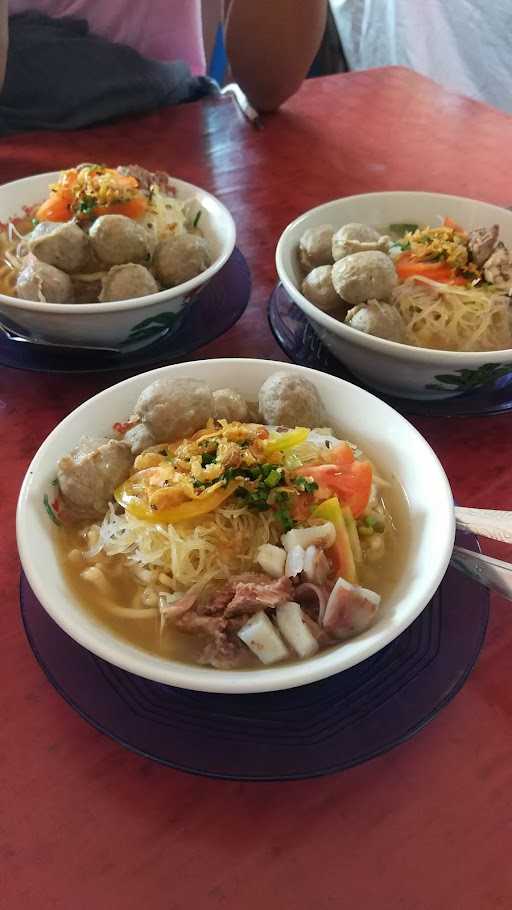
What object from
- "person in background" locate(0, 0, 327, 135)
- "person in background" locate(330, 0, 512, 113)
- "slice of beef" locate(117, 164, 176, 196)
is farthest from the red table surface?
"person in background" locate(330, 0, 512, 113)

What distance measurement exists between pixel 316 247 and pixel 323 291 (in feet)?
0.59

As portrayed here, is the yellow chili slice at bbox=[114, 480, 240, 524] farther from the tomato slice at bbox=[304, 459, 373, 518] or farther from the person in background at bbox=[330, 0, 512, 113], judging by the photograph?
the person in background at bbox=[330, 0, 512, 113]

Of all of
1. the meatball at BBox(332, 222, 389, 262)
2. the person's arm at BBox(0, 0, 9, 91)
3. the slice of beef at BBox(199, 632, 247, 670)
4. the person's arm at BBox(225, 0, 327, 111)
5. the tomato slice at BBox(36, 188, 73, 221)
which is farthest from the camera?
the person's arm at BBox(225, 0, 327, 111)

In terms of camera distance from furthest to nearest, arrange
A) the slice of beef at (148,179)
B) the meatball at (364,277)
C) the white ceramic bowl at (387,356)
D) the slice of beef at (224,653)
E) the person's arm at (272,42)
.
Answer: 1. the person's arm at (272,42)
2. the slice of beef at (148,179)
3. the meatball at (364,277)
4. the white ceramic bowl at (387,356)
5. the slice of beef at (224,653)

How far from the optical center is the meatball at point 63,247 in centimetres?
161

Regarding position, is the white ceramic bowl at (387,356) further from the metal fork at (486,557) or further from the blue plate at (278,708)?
the blue plate at (278,708)

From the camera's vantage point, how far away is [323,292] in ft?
5.39

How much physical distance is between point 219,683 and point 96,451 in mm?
473

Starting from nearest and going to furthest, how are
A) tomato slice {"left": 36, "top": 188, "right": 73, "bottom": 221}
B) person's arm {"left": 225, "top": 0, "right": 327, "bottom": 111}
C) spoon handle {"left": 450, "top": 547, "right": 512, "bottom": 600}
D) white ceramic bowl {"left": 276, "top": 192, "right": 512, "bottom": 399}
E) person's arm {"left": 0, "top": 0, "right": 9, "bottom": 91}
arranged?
spoon handle {"left": 450, "top": 547, "right": 512, "bottom": 600}, white ceramic bowl {"left": 276, "top": 192, "right": 512, "bottom": 399}, tomato slice {"left": 36, "top": 188, "right": 73, "bottom": 221}, person's arm {"left": 0, "top": 0, "right": 9, "bottom": 91}, person's arm {"left": 225, "top": 0, "right": 327, "bottom": 111}

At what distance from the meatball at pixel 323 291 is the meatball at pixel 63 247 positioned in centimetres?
53

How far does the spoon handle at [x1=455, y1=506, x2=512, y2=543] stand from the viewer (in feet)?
3.88

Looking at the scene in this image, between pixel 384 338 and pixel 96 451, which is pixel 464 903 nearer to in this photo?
pixel 96 451

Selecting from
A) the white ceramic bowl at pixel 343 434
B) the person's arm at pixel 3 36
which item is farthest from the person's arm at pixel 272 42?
the white ceramic bowl at pixel 343 434

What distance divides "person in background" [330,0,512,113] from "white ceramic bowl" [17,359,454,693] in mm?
4007
